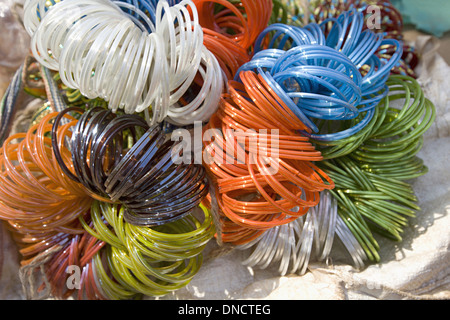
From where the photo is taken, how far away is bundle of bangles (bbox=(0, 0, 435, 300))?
652 millimetres

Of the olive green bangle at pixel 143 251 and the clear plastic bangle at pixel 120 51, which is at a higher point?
the clear plastic bangle at pixel 120 51

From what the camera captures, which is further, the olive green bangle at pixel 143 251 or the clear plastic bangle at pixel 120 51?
the olive green bangle at pixel 143 251

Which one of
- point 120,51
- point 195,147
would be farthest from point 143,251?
point 120,51

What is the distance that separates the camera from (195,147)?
29.5 inches

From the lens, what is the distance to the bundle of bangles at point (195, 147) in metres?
0.65

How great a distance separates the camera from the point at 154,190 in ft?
2.30

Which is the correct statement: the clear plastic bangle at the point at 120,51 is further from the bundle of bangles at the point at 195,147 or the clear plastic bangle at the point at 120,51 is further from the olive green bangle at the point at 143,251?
the olive green bangle at the point at 143,251

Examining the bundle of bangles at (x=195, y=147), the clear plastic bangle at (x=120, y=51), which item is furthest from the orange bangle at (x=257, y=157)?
the clear plastic bangle at (x=120, y=51)

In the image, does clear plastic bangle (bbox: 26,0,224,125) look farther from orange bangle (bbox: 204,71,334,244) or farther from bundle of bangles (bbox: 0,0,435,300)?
orange bangle (bbox: 204,71,334,244)

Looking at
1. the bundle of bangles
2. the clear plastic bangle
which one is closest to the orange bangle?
the bundle of bangles

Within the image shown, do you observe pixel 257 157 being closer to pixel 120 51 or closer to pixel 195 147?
pixel 195 147
